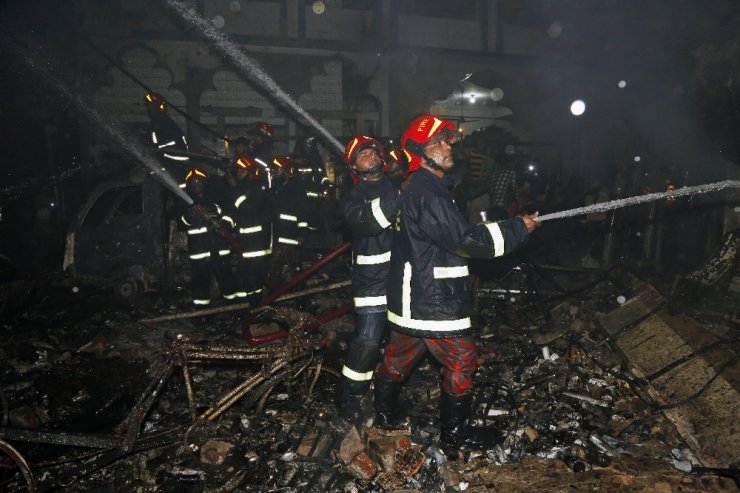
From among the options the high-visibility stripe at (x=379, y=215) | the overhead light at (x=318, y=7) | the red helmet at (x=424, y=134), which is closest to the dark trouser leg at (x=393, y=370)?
the high-visibility stripe at (x=379, y=215)

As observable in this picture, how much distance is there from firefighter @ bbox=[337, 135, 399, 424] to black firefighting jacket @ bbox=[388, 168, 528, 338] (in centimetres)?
29

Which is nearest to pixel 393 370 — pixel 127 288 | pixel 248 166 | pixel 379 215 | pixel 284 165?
pixel 379 215

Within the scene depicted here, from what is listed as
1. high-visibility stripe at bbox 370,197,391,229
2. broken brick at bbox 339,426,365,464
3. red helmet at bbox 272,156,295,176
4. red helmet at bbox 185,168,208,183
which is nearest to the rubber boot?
broken brick at bbox 339,426,365,464

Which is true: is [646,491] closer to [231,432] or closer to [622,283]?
[231,432]

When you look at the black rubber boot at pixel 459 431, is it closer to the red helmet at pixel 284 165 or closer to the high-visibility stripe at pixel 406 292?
the high-visibility stripe at pixel 406 292

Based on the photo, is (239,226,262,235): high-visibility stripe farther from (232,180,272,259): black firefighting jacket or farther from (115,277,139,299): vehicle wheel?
(115,277,139,299): vehicle wheel

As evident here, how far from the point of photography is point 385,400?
3809 mm

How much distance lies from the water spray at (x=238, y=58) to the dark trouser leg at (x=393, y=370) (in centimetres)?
1061

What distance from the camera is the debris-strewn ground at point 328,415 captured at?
10.6 feet

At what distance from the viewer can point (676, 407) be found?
3.86m

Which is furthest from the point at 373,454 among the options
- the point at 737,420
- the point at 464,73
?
the point at 464,73

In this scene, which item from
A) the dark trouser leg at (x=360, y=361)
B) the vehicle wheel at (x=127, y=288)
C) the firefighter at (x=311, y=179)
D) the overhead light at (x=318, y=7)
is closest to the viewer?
the dark trouser leg at (x=360, y=361)

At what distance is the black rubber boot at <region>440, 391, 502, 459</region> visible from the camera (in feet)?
11.5

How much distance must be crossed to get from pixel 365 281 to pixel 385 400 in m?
1.02
